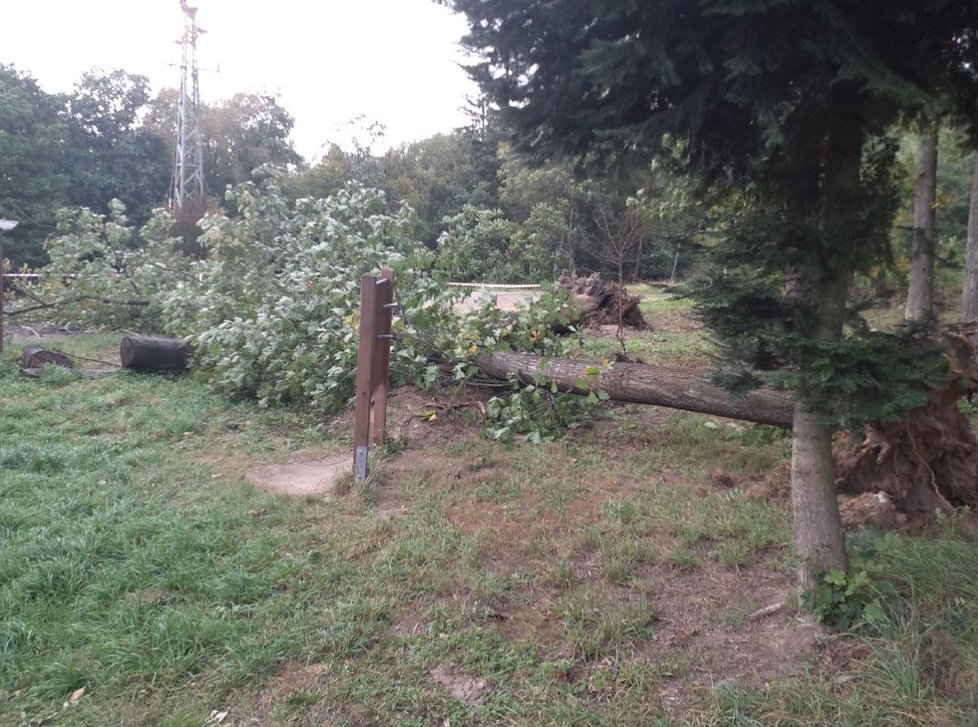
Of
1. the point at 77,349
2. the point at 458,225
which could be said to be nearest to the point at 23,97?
the point at 77,349

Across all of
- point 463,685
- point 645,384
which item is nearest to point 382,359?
point 645,384

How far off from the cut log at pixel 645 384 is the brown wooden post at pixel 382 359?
→ 136 cm

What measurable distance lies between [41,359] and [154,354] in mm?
1456

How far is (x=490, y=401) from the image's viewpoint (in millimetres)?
6598

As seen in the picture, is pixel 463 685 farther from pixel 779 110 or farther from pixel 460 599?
pixel 779 110

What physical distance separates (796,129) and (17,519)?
4.46 meters

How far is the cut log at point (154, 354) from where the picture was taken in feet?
31.6

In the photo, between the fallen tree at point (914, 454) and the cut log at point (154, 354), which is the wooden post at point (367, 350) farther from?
the cut log at point (154, 354)

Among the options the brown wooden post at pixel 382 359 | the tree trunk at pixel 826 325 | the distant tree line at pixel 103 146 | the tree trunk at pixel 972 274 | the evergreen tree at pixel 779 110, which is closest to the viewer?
the evergreen tree at pixel 779 110

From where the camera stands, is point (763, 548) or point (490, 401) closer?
point (763, 548)

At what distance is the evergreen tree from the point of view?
100.0 inches

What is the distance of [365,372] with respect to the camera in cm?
528

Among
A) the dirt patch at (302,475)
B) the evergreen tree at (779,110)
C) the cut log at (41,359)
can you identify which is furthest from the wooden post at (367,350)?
the cut log at (41,359)

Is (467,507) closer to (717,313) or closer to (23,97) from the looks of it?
(717,313)
